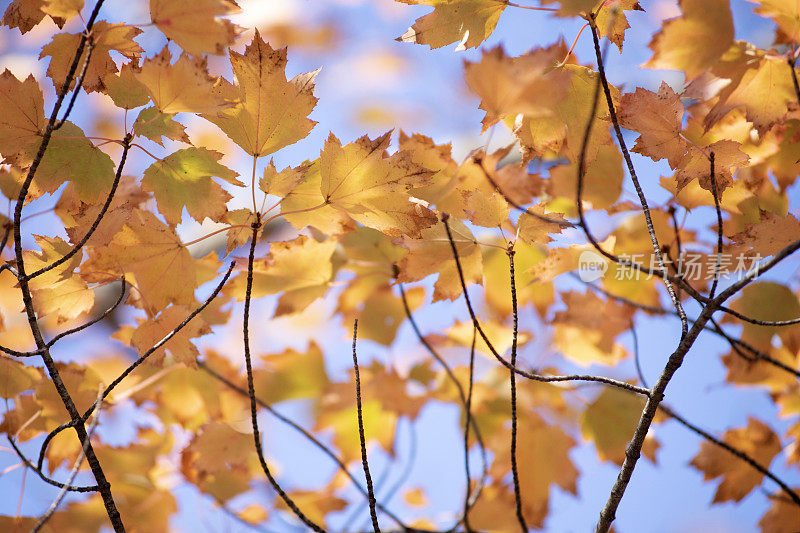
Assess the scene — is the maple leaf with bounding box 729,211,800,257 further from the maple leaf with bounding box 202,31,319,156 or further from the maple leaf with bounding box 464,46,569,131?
the maple leaf with bounding box 202,31,319,156

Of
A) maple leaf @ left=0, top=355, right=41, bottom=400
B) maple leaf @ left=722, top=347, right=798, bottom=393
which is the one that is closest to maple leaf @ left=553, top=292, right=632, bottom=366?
maple leaf @ left=722, top=347, right=798, bottom=393

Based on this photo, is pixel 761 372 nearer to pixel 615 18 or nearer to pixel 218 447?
pixel 615 18

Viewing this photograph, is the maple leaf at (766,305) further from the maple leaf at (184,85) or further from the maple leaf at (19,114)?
the maple leaf at (19,114)

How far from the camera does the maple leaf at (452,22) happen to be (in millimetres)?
635

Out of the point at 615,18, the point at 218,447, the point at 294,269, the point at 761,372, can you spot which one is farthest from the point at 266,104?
the point at 761,372

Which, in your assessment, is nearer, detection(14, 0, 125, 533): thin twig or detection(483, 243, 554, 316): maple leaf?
detection(14, 0, 125, 533): thin twig

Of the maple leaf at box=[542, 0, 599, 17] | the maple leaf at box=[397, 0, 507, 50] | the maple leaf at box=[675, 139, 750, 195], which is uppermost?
the maple leaf at box=[397, 0, 507, 50]

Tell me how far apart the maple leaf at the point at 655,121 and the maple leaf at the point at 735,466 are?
0.64 meters

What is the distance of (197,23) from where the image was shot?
1.78 ft

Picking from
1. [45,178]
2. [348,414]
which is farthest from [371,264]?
[45,178]

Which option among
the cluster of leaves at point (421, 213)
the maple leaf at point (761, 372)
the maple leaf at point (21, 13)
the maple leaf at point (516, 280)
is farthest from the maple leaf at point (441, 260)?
the maple leaf at point (761, 372)

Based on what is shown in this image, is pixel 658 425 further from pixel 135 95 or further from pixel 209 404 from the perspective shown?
pixel 135 95

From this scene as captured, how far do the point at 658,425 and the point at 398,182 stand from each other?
2.99 feet

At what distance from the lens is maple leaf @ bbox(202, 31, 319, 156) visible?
0.59 metres
